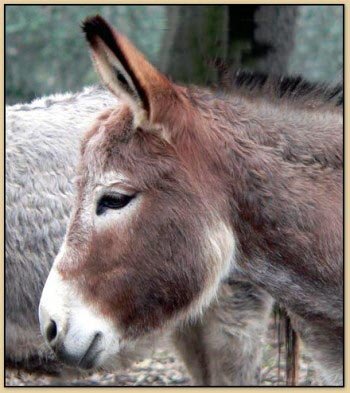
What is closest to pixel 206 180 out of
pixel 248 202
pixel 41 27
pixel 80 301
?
pixel 248 202

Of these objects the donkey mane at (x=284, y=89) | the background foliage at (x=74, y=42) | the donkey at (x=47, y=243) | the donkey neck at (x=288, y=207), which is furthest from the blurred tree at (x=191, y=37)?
the donkey neck at (x=288, y=207)

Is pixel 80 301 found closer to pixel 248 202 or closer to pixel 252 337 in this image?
pixel 248 202

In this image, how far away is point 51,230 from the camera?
4.10 metres

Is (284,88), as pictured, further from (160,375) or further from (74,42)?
(74,42)

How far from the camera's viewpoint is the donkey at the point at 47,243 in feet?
13.5

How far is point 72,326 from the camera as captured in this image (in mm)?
2781

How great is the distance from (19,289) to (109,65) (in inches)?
69.2

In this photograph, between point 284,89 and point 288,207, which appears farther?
point 284,89

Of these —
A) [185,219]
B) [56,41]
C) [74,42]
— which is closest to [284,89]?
[185,219]

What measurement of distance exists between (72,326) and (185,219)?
508 mm

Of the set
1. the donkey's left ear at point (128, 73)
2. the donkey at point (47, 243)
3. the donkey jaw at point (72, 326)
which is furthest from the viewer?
the donkey at point (47, 243)

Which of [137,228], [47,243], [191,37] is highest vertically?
[137,228]

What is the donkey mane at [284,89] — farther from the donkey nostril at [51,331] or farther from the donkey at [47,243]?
the donkey at [47,243]

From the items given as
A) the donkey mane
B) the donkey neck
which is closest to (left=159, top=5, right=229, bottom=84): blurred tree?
the donkey mane
